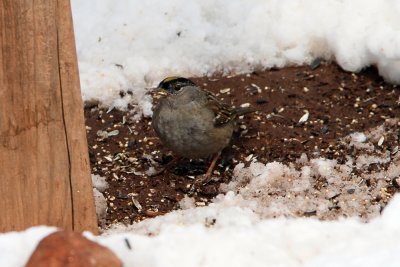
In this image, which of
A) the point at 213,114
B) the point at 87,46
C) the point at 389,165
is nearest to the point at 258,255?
the point at 389,165

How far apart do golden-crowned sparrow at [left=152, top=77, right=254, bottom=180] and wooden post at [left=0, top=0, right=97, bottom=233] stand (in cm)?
162

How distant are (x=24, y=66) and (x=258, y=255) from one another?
1506mm

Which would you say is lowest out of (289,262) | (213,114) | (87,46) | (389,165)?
(289,262)

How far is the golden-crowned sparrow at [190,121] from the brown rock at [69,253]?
7.91 ft

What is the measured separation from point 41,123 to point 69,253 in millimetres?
888

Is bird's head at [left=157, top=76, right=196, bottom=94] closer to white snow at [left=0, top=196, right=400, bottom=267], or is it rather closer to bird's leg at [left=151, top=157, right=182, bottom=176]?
bird's leg at [left=151, top=157, right=182, bottom=176]

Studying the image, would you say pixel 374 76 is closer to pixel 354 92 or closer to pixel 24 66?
pixel 354 92

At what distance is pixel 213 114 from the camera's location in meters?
6.62

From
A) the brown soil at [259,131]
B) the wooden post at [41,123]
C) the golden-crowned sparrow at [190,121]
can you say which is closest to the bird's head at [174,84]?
the golden-crowned sparrow at [190,121]

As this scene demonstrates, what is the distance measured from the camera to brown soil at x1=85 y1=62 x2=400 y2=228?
6.12 meters

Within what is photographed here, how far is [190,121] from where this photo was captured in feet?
21.5

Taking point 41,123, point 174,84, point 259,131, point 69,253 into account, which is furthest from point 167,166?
point 69,253

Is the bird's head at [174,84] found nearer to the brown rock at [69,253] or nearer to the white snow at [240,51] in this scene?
the white snow at [240,51]

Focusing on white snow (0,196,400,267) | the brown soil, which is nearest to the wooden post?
white snow (0,196,400,267)
